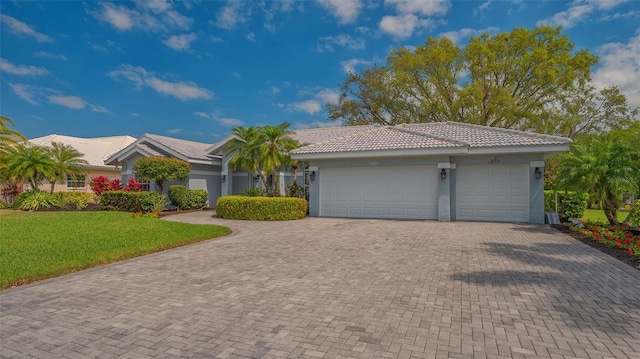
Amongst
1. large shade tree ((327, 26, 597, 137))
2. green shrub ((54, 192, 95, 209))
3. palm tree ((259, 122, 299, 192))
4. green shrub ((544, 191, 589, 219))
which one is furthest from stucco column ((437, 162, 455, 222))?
green shrub ((54, 192, 95, 209))

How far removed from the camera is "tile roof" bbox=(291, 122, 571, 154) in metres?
13.5

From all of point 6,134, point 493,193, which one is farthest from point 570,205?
point 6,134

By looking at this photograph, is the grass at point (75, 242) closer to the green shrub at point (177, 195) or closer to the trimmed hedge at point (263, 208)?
the trimmed hedge at point (263, 208)

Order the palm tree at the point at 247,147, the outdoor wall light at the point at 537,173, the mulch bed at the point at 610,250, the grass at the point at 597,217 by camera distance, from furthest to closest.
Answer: the palm tree at the point at 247,147, the grass at the point at 597,217, the outdoor wall light at the point at 537,173, the mulch bed at the point at 610,250

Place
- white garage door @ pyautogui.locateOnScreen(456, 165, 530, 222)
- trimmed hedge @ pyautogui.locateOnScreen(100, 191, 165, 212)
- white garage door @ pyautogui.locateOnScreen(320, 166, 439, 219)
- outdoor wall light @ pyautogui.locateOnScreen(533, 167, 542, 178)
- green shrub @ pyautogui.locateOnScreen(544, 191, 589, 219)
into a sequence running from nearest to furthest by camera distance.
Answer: outdoor wall light @ pyautogui.locateOnScreen(533, 167, 542, 178) < white garage door @ pyautogui.locateOnScreen(456, 165, 530, 222) < white garage door @ pyautogui.locateOnScreen(320, 166, 439, 219) < green shrub @ pyautogui.locateOnScreen(544, 191, 589, 219) < trimmed hedge @ pyautogui.locateOnScreen(100, 191, 165, 212)

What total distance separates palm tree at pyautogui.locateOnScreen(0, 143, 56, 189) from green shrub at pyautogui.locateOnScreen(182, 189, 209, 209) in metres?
7.91

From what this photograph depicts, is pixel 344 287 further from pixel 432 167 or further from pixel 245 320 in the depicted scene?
pixel 432 167

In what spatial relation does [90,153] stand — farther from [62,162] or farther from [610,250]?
[610,250]

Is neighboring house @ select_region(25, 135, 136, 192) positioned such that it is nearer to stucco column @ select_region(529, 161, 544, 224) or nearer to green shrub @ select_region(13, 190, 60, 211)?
green shrub @ select_region(13, 190, 60, 211)

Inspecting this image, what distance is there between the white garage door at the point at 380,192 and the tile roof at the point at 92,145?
21.7m

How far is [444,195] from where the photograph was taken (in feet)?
46.4

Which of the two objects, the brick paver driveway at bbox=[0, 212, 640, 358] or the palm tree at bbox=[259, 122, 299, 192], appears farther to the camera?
the palm tree at bbox=[259, 122, 299, 192]

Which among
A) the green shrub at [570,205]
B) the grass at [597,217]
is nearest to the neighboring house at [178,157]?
the green shrub at [570,205]

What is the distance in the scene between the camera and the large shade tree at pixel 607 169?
1076 cm
